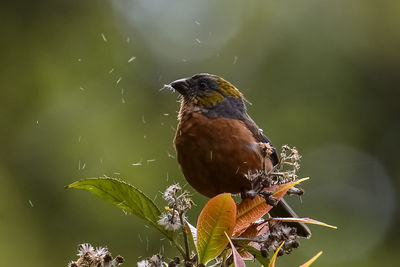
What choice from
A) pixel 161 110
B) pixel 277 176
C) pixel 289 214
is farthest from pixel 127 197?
pixel 161 110

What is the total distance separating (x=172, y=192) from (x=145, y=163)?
393cm

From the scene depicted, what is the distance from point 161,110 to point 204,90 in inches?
134

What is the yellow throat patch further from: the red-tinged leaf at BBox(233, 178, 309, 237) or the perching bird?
the red-tinged leaf at BBox(233, 178, 309, 237)

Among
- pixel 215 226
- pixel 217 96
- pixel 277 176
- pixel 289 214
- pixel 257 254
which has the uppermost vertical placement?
pixel 217 96

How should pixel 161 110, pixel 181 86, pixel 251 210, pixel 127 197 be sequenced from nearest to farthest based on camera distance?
pixel 127 197 → pixel 251 210 → pixel 181 86 → pixel 161 110

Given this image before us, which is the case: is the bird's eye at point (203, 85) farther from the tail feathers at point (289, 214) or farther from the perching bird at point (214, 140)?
the tail feathers at point (289, 214)

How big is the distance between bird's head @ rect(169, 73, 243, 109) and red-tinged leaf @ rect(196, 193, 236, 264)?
1.13 m

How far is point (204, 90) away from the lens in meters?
3.14

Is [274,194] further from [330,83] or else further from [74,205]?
[330,83]

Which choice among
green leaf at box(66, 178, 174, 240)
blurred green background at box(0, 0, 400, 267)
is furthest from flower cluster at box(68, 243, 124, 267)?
blurred green background at box(0, 0, 400, 267)

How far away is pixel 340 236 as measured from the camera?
7168 mm

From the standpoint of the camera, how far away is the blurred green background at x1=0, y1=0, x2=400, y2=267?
5.62 m

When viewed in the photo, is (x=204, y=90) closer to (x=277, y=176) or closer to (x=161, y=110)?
(x=277, y=176)

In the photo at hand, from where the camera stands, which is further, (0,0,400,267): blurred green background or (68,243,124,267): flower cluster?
(0,0,400,267): blurred green background
